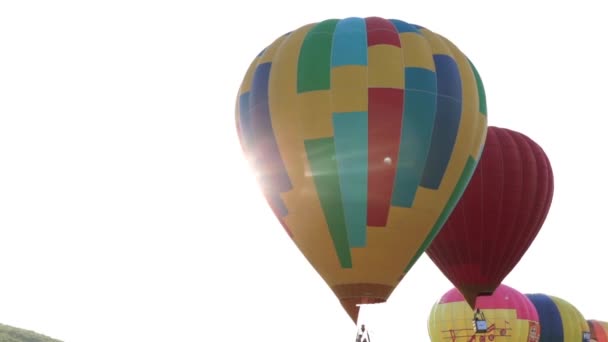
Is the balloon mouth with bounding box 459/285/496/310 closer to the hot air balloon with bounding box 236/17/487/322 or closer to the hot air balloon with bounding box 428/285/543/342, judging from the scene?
the hot air balloon with bounding box 428/285/543/342

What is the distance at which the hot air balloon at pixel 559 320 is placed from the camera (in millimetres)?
48719

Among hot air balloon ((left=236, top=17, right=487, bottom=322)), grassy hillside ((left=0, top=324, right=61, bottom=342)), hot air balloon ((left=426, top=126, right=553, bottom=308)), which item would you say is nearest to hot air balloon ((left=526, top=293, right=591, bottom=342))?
hot air balloon ((left=426, top=126, right=553, bottom=308))

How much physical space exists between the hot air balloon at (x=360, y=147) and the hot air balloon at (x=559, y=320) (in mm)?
23950

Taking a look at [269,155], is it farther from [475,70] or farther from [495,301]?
[495,301]

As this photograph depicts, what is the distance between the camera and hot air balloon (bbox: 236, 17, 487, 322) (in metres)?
25.4

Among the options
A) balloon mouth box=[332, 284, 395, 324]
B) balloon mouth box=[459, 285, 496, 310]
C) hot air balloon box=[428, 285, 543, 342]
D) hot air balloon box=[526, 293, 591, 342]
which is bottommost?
balloon mouth box=[332, 284, 395, 324]

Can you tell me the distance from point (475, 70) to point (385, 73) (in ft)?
10.3

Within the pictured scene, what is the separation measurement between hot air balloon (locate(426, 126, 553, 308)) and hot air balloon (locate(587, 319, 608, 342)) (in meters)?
20.4

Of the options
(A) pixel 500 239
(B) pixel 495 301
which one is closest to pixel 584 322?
(B) pixel 495 301

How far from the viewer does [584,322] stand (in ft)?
167

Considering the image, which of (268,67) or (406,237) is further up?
(268,67)

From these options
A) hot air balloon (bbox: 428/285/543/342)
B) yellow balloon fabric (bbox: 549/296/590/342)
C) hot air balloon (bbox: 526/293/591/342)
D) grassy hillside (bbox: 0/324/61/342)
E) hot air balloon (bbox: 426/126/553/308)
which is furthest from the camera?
grassy hillside (bbox: 0/324/61/342)

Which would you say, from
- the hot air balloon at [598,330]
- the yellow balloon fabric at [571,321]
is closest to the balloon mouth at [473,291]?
the yellow balloon fabric at [571,321]

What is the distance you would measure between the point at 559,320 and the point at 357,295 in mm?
26015
